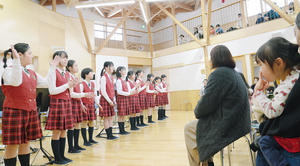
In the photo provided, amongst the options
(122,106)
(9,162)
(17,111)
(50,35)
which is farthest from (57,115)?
(50,35)

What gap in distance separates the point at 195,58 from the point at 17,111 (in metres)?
7.88

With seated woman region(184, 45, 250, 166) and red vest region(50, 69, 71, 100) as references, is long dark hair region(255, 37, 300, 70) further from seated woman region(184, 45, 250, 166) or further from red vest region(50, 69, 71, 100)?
red vest region(50, 69, 71, 100)

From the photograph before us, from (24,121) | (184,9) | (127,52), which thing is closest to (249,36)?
(184,9)

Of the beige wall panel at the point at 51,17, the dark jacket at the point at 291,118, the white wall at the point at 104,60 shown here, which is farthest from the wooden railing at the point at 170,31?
the dark jacket at the point at 291,118

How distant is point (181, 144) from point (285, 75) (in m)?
2.20

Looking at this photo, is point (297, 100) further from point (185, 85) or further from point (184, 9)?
point (184, 9)

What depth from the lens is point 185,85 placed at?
903 cm

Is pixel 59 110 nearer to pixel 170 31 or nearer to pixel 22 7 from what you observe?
pixel 22 7

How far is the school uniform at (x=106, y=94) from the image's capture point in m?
3.34

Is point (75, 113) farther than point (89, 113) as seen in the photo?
No

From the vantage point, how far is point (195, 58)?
28.1 ft

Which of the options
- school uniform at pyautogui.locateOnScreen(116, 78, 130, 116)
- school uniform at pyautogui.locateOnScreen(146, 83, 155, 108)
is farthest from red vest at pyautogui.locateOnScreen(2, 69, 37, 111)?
school uniform at pyautogui.locateOnScreen(146, 83, 155, 108)

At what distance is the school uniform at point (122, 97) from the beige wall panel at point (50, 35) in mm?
4569

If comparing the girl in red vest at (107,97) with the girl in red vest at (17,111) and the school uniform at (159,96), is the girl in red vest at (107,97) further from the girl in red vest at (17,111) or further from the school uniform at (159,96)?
the school uniform at (159,96)
